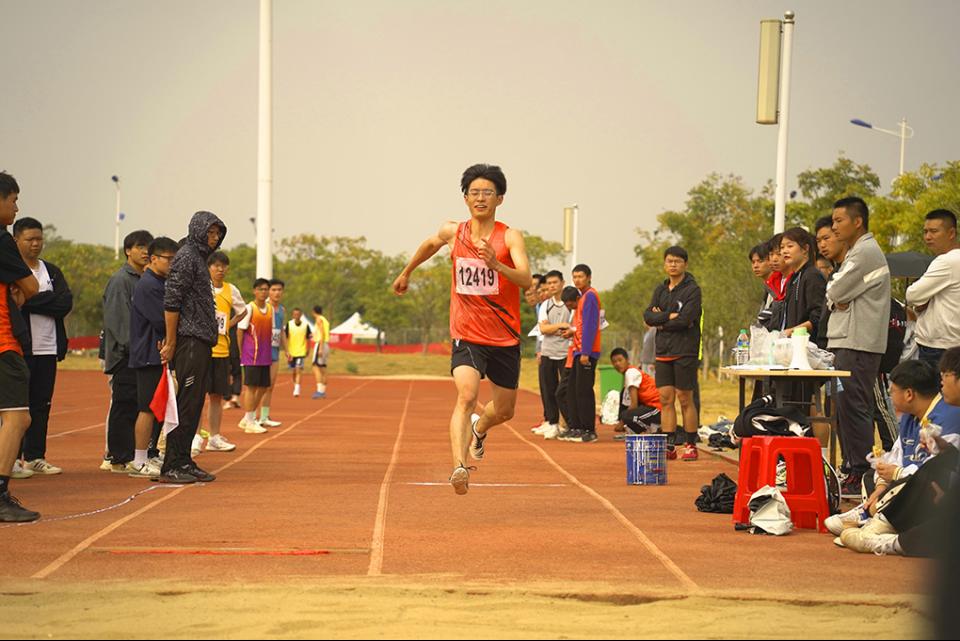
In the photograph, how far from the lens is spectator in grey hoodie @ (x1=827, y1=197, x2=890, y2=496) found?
8375 millimetres

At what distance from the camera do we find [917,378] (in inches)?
268

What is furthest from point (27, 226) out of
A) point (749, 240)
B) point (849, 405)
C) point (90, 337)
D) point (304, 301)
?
point (304, 301)

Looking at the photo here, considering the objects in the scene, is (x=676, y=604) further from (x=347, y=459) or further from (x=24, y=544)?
(x=347, y=459)

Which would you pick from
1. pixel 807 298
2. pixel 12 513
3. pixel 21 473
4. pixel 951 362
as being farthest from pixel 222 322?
pixel 951 362

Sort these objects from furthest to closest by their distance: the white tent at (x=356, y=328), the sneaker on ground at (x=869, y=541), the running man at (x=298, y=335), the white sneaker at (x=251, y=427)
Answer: the white tent at (x=356, y=328) → the running man at (x=298, y=335) → the white sneaker at (x=251, y=427) → the sneaker on ground at (x=869, y=541)

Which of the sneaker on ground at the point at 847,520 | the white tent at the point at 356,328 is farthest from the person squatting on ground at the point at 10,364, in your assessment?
the white tent at the point at 356,328

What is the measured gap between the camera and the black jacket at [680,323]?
11867 millimetres

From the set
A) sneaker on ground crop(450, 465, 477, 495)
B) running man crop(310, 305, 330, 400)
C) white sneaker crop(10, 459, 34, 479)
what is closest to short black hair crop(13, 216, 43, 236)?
white sneaker crop(10, 459, 34, 479)

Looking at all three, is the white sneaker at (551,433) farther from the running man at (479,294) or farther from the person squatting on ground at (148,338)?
the running man at (479,294)

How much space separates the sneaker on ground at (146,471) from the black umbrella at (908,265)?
8.29 metres

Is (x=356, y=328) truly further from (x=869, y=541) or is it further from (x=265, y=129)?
(x=869, y=541)

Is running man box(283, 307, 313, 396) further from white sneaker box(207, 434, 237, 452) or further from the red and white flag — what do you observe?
the red and white flag

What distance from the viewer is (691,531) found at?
23.5ft

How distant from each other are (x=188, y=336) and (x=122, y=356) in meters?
1.20
